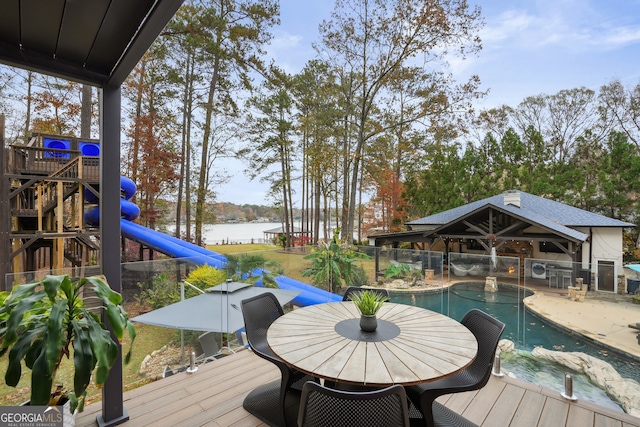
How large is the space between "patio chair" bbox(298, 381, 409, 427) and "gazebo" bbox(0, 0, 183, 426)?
5.51ft

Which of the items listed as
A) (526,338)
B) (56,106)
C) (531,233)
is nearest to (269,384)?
(526,338)

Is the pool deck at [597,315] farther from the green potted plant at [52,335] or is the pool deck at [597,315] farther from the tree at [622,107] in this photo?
the tree at [622,107]

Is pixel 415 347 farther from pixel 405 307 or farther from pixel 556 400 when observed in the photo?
pixel 556 400

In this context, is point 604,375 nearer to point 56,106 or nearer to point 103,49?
point 103,49

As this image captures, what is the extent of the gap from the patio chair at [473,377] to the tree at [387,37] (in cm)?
845

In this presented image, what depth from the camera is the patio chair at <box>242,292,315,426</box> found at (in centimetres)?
205

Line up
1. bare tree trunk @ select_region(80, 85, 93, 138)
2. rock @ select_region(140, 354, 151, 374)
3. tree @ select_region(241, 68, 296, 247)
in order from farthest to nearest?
tree @ select_region(241, 68, 296, 247) → bare tree trunk @ select_region(80, 85, 93, 138) → rock @ select_region(140, 354, 151, 374)

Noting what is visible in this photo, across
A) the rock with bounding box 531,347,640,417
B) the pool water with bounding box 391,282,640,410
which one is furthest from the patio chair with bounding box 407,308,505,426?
the rock with bounding box 531,347,640,417

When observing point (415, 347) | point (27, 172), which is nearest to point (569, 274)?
point (415, 347)

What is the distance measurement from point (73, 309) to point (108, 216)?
0.73 m

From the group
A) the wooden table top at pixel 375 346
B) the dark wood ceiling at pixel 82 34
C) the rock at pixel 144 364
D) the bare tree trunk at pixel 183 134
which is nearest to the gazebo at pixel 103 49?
the dark wood ceiling at pixel 82 34

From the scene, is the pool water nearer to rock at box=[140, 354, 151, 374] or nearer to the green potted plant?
the green potted plant

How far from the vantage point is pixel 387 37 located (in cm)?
1066

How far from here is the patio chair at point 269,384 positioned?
2.05m
